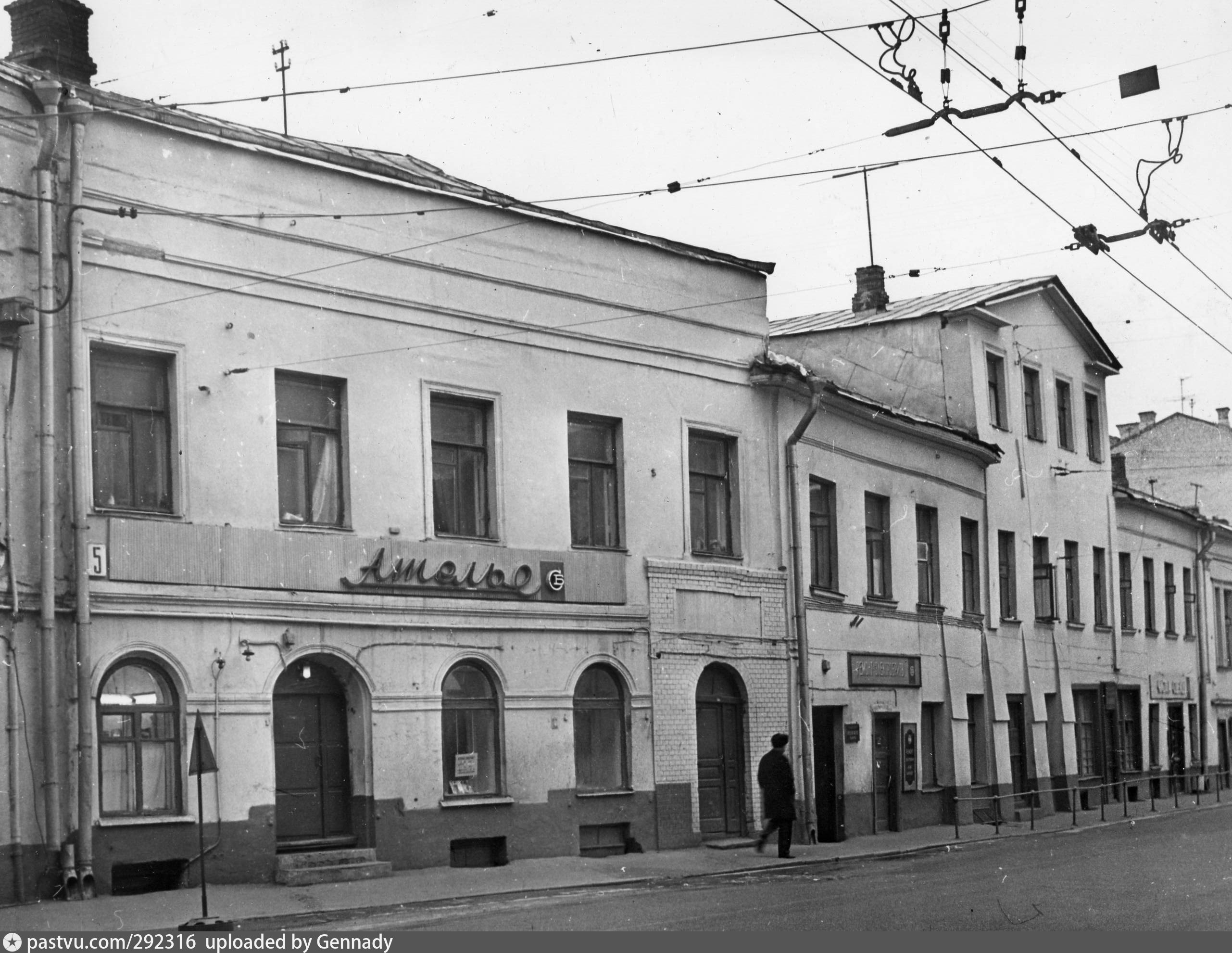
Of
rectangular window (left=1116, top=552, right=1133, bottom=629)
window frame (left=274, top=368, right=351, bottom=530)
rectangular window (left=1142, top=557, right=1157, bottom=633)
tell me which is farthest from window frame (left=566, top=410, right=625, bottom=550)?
rectangular window (left=1142, top=557, right=1157, bottom=633)

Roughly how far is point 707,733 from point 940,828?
7.20 m

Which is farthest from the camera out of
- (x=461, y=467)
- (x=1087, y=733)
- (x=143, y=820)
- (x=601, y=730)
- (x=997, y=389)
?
(x=1087, y=733)

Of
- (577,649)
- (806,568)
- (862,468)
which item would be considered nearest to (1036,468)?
(862,468)

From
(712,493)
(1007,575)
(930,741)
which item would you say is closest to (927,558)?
(930,741)

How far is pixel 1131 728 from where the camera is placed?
42594 mm

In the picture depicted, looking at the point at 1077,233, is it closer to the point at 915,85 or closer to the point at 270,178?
the point at 915,85

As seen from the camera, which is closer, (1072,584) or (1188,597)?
(1072,584)

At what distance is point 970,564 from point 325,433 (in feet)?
57.0

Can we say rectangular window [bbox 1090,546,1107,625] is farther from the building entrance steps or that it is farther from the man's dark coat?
the building entrance steps

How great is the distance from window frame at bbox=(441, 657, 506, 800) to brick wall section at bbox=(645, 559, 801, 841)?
9.11ft

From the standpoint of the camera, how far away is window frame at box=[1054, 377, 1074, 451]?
39.3 metres

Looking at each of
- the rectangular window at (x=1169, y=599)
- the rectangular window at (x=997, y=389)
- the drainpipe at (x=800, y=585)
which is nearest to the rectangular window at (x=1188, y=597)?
the rectangular window at (x=1169, y=599)

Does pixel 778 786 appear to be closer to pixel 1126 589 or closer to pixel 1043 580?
pixel 1043 580

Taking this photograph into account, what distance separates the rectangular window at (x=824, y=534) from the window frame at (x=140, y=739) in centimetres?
1241
